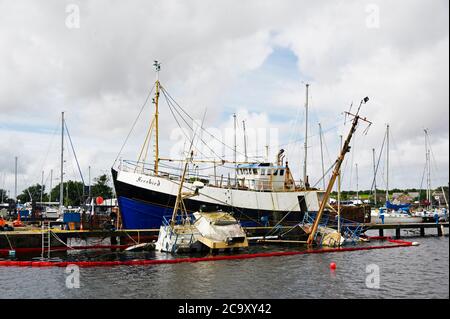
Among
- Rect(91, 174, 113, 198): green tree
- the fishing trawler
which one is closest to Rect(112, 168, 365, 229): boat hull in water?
the fishing trawler

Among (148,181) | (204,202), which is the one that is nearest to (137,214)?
(148,181)

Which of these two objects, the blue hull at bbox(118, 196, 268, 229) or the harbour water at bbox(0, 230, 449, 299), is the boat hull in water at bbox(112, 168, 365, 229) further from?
the harbour water at bbox(0, 230, 449, 299)

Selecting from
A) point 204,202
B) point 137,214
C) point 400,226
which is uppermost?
point 204,202

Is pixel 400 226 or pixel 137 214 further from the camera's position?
pixel 400 226

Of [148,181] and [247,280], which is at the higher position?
[148,181]

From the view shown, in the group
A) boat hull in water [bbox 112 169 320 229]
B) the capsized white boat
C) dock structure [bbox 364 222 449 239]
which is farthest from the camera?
dock structure [bbox 364 222 449 239]

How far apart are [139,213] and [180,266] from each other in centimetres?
1437

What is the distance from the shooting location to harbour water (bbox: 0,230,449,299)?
71.7 ft

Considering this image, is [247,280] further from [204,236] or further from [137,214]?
[137,214]

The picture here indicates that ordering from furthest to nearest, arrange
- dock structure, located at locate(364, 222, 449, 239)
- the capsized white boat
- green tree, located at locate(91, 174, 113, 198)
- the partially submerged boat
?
green tree, located at locate(91, 174, 113, 198)
dock structure, located at locate(364, 222, 449, 239)
the partially submerged boat
the capsized white boat

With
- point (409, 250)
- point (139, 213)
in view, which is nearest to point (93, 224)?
point (139, 213)

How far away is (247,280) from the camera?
24.6m

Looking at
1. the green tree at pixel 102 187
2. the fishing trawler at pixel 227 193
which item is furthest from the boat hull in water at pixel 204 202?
the green tree at pixel 102 187
